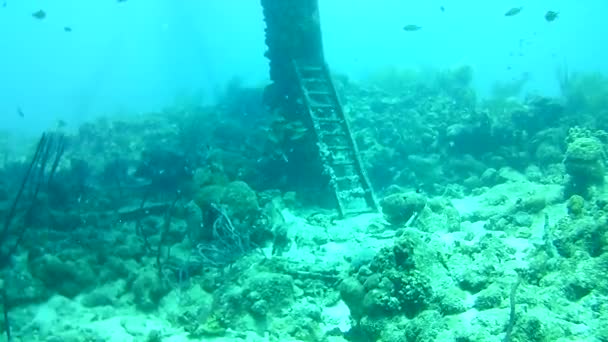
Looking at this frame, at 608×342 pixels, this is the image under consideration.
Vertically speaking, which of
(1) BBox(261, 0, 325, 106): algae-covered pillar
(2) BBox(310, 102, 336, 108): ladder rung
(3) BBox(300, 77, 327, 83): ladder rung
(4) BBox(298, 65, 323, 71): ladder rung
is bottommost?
Answer: (2) BBox(310, 102, 336, 108): ladder rung

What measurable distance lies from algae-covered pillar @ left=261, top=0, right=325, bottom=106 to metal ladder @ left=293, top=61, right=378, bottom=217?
354 millimetres

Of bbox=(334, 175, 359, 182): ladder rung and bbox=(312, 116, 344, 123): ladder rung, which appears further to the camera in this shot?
bbox=(312, 116, 344, 123): ladder rung

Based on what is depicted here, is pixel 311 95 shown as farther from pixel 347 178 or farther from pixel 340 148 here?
pixel 347 178

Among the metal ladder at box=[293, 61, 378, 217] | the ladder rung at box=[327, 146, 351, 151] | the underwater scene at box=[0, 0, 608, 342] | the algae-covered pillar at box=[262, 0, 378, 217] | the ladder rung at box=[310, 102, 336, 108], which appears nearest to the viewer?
the underwater scene at box=[0, 0, 608, 342]


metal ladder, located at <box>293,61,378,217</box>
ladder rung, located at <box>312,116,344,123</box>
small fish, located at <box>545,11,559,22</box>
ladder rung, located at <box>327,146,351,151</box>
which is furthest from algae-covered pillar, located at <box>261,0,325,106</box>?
small fish, located at <box>545,11,559,22</box>

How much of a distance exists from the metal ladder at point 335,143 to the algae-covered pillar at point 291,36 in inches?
13.9

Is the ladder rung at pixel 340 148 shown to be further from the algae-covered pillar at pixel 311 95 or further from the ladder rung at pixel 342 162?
the ladder rung at pixel 342 162

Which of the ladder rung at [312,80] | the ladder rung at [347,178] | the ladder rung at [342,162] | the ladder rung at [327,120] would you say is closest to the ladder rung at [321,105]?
the ladder rung at [327,120]

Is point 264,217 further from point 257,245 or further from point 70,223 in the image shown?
point 70,223

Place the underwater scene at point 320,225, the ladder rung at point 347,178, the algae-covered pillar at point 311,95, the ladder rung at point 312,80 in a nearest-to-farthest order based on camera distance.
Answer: the underwater scene at point 320,225, the ladder rung at point 347,178, the algae-covered pillar at point 311,95, the ladder rung at point 312,80

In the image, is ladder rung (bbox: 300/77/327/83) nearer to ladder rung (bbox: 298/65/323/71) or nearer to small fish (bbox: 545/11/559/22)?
ladder rung (bbox: 298/65/323/71)

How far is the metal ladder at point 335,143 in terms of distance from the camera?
1101 centimetres

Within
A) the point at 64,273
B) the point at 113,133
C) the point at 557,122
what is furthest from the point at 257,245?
the point at 113,133

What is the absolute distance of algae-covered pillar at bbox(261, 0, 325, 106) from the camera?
13.1 m
